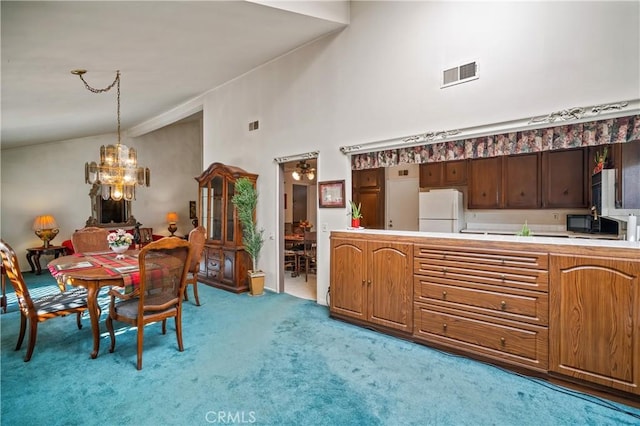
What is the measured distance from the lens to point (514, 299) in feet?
8.20

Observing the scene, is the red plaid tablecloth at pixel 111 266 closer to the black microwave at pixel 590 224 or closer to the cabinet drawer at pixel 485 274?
the cabinet drawer at pixel 485 274

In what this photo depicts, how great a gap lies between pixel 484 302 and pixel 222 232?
12.9 ft

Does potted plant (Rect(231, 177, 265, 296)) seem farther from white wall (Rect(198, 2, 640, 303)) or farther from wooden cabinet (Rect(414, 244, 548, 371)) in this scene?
wooden cabinet (Rect(414, 244, 548, 371))

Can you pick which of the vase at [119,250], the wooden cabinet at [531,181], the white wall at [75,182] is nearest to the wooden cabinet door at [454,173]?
the wooden cabinet at [531,181]

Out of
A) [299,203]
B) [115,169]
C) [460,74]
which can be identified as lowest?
[299,203]

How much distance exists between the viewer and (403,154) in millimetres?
3598

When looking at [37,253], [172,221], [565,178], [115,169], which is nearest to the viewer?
[115,169]

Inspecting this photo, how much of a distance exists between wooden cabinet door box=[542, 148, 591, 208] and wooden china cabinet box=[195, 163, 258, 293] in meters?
4.44

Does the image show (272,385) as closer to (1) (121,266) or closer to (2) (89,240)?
(1) (121,266)

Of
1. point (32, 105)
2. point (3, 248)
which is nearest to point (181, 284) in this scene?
point (3, 248)

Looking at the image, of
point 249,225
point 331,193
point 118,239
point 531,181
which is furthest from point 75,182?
point 531,181

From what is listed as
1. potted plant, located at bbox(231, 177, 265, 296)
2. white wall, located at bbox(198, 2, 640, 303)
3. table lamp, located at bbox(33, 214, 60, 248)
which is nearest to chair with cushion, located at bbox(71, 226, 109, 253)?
potted plant, located at bbox(231, 177, 265, 296)

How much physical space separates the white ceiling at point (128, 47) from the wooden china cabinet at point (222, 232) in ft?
5.17

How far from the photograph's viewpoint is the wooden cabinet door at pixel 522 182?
4.68m
